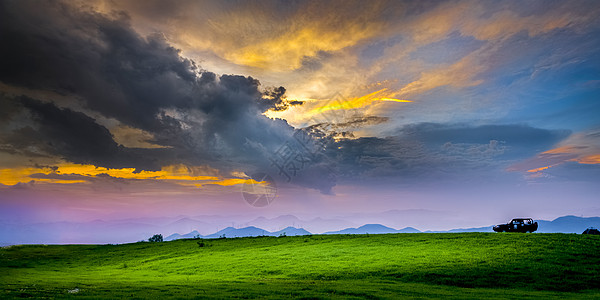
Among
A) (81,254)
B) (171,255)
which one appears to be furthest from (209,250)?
(81,254)

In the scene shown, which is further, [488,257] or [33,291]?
[488,257]

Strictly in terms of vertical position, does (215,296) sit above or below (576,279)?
above

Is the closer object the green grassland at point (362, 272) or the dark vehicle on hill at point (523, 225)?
the green grassland at point (362, 272)

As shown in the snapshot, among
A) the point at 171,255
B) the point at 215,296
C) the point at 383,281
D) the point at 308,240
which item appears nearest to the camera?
the point at 215,296

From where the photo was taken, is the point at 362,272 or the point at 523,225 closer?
the point at 362,272

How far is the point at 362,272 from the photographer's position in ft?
142

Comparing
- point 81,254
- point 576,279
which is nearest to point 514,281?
point 576,279

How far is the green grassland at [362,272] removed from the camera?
29508mm

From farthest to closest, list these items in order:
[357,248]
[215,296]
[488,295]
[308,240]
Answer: [308,240]
[357,248]
[488,295]
[215,296]

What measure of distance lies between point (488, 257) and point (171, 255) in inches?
2350

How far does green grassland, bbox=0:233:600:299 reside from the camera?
29508 millimetres

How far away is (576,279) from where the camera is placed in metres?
38.6

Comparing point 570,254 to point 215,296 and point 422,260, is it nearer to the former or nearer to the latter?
point 422,260

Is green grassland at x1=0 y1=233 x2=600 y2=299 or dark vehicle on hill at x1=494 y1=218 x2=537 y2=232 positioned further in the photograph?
dark vehicle on hill at x1=494 y1=218 x2=537 y2=232
